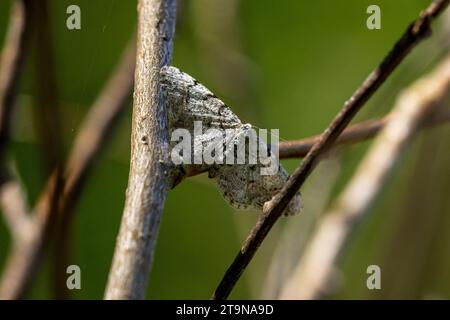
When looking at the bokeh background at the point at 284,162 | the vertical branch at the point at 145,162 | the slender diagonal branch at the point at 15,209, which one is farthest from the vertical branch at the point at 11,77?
the vertical branch at the point at 145,162

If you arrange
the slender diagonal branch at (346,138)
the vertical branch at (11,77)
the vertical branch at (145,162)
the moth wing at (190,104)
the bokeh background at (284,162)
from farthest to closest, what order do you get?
1. the bokeh background at (284,162)
2. the vertical branch at (11,77)
3. the slender diagonal branch at (346,138)
4. the moth wing at (190,104)
5. the vertical branch at (145,162)

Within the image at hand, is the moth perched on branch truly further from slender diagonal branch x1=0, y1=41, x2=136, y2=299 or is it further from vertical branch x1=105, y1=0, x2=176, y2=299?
slender diagonal branch x1=0, y1=41, x2=136, y2=299

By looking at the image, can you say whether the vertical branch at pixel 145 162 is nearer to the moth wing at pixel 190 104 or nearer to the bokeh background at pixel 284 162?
the moth wing at pixel 190 104

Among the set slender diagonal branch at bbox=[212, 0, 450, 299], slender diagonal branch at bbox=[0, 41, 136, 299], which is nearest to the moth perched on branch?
slender diagonal branch at bbox=[212, 0, 450, 299]

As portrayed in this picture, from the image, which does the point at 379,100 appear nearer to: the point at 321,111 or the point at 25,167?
the point at 321,111

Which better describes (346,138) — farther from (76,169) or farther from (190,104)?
(76,169)
